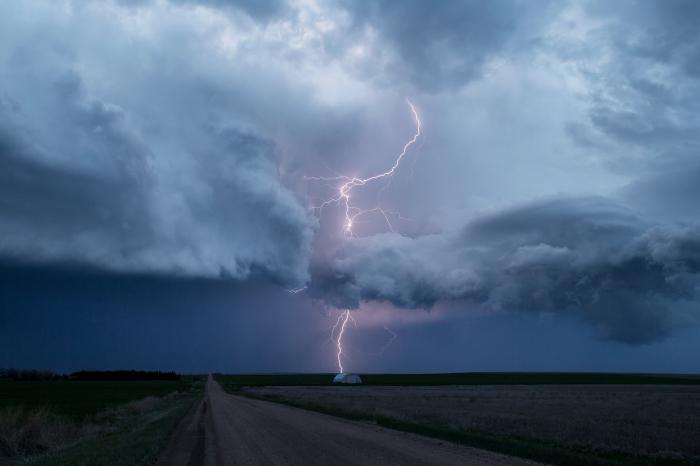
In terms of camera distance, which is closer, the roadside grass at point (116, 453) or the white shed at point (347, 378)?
the roadside grass at point (116, 453)

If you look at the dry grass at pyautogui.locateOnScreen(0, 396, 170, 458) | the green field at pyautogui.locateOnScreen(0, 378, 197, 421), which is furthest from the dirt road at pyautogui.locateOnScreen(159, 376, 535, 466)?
the green field at pyautogui.locateOnScreen(0, 378, 197, 421)

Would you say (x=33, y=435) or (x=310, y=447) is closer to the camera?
(x=310, y=447)

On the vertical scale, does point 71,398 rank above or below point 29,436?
above

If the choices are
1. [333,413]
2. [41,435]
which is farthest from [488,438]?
[41,435]

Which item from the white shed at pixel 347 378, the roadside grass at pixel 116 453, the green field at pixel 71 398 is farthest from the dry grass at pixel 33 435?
the white shed at pixel 347 378

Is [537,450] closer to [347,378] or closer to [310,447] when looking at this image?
[310,447]

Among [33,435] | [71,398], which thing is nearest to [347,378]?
[71,398]

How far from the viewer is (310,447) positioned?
2097 cm

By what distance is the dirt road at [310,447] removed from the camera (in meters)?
17.9

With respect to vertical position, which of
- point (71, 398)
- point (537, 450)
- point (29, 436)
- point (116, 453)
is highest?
point (71, 398)

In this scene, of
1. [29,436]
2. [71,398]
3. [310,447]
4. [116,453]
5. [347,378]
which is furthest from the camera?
[347,378]

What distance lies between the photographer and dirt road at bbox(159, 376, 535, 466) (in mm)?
17891

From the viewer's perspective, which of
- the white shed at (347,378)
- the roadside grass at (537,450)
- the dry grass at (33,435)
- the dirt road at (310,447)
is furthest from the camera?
the white shed at (347,378)

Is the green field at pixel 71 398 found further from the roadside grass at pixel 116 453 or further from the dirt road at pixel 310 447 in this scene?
the dirt road at pixel 310 447
